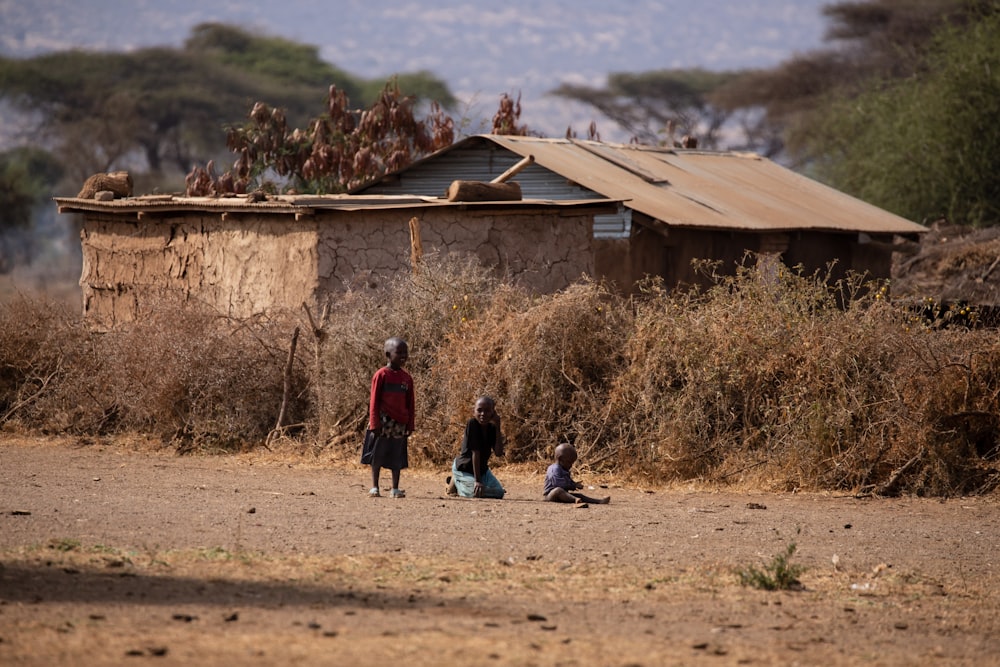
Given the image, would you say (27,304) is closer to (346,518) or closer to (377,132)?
(346,518)

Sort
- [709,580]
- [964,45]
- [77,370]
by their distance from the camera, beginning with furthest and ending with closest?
[964,45] → [77,370] → [709,580]

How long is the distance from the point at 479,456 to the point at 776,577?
3.23 m

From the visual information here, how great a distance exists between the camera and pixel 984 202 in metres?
25.0

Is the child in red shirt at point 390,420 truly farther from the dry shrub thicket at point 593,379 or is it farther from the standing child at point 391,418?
the dry shrub thicket at point 593,379

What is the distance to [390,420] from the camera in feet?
31.0

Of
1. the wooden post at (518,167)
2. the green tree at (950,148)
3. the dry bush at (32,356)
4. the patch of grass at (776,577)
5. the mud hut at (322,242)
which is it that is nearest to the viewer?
the patch of grass at (776,577)

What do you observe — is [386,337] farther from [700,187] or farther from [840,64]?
[840,64]

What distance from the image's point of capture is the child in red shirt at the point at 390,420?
30.8 ft

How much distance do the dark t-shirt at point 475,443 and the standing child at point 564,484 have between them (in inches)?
17.6

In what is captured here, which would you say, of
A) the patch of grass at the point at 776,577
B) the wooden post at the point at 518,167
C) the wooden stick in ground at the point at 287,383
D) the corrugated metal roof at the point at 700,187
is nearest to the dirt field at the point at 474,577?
the patch of grass at the point at 776,577

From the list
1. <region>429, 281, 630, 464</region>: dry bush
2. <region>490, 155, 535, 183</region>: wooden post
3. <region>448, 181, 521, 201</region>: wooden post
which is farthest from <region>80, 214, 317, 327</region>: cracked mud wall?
<region>490, 155, 535, 183</region>: wooden post

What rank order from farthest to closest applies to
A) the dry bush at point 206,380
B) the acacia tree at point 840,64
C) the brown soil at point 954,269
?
the acacia tree at point 840,64, the brown soil at point 954,269, the dry bush at point 206,380

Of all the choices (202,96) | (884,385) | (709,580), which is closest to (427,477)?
(884,385)

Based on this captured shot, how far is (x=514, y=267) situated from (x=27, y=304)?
469 centimetres
